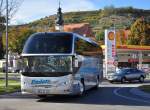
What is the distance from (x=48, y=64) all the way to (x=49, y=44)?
1.08 metres

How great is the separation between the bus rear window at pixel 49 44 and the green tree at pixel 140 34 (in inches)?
3896

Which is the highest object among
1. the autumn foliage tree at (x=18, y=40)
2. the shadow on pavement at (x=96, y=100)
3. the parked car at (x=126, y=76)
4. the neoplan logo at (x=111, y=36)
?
the autumn foliage tree at (x=18, y=40)

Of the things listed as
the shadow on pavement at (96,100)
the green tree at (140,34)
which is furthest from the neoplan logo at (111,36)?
the green tree at (140,34)

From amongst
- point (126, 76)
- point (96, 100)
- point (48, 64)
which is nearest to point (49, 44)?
point (48, 64)

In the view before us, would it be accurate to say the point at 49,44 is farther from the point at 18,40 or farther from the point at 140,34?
the point at 140,34

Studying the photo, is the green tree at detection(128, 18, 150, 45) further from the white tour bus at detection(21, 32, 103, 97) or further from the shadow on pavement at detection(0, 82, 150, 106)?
the white tour bus at detection(21, 32, 103, 97)

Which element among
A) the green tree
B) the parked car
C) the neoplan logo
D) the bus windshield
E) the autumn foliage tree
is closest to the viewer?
the bus windshield

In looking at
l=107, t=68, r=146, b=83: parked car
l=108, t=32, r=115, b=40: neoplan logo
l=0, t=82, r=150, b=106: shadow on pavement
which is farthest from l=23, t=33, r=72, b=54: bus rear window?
l=108, t=32, r=115, b=40: neoplan logo

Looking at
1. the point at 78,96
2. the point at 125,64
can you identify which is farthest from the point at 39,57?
the point at 125,64

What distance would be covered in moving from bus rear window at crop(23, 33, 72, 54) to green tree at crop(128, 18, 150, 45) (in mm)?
98958

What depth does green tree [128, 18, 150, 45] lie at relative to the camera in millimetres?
122544

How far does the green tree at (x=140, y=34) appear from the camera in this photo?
123m

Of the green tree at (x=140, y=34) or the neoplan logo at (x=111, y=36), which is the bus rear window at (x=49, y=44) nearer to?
the neoplan logo at (x=111, y=36)

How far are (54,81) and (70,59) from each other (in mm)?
1322
